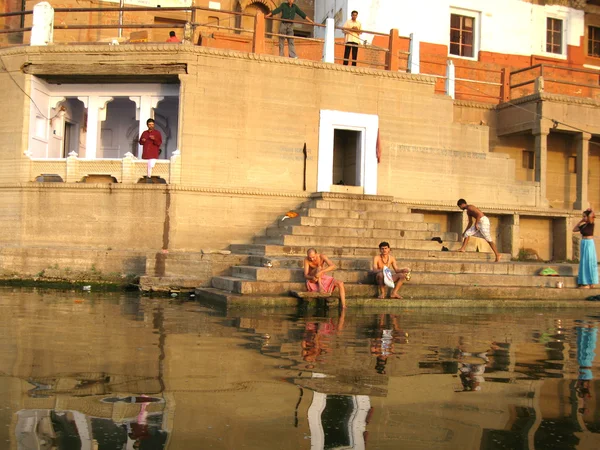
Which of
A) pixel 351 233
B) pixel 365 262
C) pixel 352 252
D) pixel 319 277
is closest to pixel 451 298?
pixel 365 262

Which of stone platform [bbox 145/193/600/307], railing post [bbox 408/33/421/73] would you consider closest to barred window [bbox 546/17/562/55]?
railing post [bbox 408/33/421/73]

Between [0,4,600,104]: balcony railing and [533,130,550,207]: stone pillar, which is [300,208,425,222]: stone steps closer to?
[0,4,600,104]: balcony railing

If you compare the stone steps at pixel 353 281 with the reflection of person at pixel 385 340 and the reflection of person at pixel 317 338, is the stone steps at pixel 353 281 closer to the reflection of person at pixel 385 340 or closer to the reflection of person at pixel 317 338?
the reflection of person at pixel 317 338

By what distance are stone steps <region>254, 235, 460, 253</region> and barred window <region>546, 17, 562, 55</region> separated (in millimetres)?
10886

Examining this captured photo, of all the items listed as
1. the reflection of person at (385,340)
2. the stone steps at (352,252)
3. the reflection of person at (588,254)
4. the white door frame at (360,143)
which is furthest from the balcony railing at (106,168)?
the reflection of person at (588,254)

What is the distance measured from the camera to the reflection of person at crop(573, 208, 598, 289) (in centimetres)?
1327

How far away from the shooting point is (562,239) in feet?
59.8

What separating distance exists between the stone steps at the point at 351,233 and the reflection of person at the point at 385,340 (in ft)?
13.3

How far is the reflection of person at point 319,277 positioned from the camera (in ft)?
36.7

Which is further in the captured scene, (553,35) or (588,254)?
(553,35)

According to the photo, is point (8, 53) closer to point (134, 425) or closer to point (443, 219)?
point (443, 219)

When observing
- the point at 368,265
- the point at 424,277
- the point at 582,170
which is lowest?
the point at 424,277

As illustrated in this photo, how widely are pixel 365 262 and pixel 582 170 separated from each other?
353 inches

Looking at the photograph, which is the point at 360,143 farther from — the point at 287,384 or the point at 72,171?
the point at 287,384
